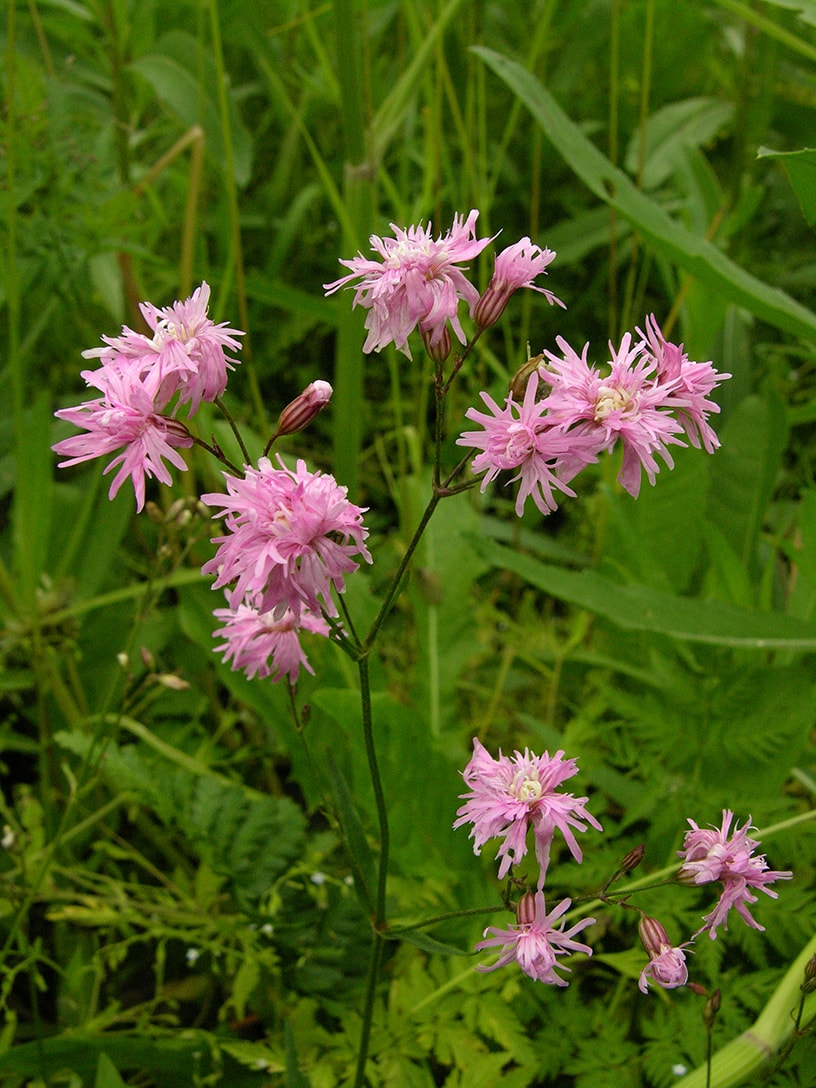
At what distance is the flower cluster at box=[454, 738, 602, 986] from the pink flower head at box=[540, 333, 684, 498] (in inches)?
7.2

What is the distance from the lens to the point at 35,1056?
34.3 inches

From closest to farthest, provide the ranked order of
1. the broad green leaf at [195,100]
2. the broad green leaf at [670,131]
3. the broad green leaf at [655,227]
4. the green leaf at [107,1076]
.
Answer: the green leaf at [107,1076] → the broad green leaf at [655,227] → the broad green leaf at [195,100] → the broad green leaf at [670,131]

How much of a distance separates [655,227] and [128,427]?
685mm

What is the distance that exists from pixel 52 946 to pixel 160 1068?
0.91 ft

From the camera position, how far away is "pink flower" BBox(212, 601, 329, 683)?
0.75 metres

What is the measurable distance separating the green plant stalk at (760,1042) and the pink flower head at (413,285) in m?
0.58

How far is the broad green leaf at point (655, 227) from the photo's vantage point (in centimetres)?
102

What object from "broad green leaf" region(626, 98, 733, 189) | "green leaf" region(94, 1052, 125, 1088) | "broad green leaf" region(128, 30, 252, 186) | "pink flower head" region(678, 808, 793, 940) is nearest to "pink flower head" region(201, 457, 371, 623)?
"pink flower head" region(678, 808, 793, 940)

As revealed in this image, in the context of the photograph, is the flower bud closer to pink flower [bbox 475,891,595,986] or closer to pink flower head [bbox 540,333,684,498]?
pink flower head [bbox 540,333,684,498]

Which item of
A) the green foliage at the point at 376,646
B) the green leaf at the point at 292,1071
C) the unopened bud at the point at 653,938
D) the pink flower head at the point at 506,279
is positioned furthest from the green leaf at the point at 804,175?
the green leaf at the point at 292,1071

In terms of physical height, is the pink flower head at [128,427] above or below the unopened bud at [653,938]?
above

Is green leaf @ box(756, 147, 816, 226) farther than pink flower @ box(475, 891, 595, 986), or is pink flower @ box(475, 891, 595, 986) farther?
green leaf @ box(756, 147, 816, 226)

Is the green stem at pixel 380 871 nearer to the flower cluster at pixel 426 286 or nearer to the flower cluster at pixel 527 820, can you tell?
the flower cluster at pixel 527 820

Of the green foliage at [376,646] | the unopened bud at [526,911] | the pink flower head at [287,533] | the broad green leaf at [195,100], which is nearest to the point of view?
the pink flower head at [287,533]
